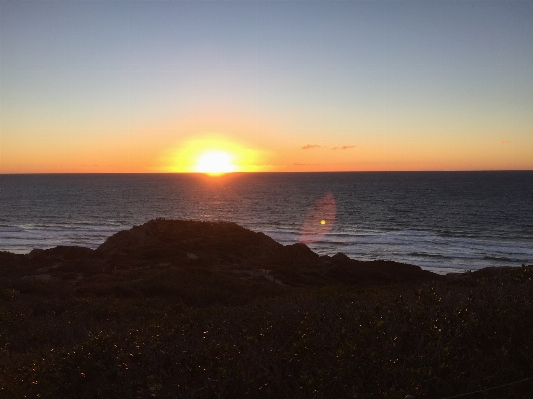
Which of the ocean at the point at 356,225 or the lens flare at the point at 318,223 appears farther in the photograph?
the lens flare at the point at 318,223

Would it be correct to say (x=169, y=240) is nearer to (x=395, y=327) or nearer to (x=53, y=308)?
(x=53, y=308)

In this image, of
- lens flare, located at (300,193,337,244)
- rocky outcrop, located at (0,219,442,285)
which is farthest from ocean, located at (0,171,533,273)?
rocky outcrop, located at (0,219,442,285)

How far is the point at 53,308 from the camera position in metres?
15.8

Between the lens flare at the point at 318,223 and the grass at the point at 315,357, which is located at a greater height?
the grass at the point at 315,357

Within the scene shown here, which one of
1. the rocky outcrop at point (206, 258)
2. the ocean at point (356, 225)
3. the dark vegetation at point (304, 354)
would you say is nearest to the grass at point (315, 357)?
the dark vegetation at point (304, 354)

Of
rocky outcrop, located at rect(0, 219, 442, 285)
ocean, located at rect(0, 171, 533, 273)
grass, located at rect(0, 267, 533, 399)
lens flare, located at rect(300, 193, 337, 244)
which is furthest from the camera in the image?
lens flare, located at rect(300, 193, 337, 244)

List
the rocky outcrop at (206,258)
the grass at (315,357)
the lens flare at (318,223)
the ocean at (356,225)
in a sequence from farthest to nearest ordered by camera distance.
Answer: the lens flare at (318,223), the ocean at (356,225), the rocky outcrop at (206,258), the grass at (315,357)

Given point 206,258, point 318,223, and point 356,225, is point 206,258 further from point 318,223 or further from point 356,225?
A: point 356,225

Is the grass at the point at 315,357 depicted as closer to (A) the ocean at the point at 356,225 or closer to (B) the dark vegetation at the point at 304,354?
(B) the dark vegetation at the point at 304,354

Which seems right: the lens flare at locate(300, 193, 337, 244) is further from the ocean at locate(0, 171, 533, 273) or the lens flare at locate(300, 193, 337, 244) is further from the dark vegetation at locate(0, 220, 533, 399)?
the dark vegetation at locate(0, 220, 533, 399)

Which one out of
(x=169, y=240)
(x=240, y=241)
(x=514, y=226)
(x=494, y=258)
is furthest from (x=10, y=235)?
(x=514, y=226)

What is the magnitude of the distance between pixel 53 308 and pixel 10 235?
4738 cm

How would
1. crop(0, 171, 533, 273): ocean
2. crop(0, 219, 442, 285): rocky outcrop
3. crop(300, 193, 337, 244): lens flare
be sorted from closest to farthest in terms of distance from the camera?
crop(0, 219, 442, 285): rocky outcrop < crop(0, 171, 533, 273): ocean < crop(300, 193, 337, 244): lens flare

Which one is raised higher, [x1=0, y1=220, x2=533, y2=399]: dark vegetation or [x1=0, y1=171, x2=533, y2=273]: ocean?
[x1=0, y1=220, x2=533, y2=399]: dark vegetation
